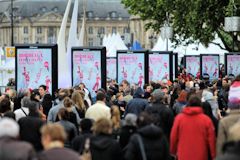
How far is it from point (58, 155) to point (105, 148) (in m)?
2.28

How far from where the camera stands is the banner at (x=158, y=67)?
121 ft

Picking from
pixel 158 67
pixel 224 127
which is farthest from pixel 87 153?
pixel 158 67

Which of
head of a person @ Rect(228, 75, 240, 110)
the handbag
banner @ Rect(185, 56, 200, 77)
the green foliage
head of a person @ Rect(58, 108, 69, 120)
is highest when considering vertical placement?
the green foliage

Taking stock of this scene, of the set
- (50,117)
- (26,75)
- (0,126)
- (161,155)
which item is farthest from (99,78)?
(0,126)

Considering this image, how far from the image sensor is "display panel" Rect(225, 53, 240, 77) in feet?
136

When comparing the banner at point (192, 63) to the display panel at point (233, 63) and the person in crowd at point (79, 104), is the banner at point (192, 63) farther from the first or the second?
the person in crowd at point (79, 104)

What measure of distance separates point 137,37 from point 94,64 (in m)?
145

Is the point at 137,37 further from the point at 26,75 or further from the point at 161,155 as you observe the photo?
the point at 161,155

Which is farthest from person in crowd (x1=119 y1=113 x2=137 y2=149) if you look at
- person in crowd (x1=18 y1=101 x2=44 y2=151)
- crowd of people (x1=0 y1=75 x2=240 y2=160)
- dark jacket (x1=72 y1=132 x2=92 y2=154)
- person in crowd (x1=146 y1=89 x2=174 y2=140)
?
person in crowd (x1=146 y1=89 x2=174 y2=140)

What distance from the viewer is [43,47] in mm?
26781

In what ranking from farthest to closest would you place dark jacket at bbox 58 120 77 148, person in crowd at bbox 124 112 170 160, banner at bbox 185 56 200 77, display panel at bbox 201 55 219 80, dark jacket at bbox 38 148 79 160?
banner at bbox 185 56 200 77 < display panel at bbox 201 55 219 80 < dark jacket at bbox 58 120 77 148 < person in crowd at bbox 124 112 170 160 < dark jacket at bbox 38 148 79 160

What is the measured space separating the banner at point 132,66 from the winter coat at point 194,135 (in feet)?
57.4

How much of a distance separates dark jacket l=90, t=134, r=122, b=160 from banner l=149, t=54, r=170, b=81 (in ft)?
76.0

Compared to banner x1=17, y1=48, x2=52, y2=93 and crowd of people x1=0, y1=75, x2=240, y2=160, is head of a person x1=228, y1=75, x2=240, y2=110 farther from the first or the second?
banner x1=17, y1=48, x2=52, y2=93
